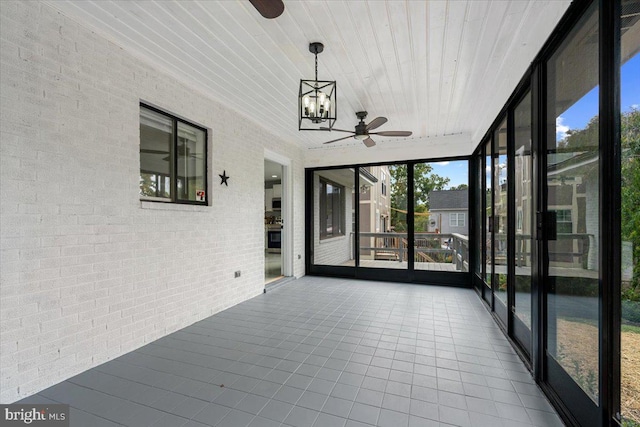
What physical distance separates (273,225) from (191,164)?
533cm

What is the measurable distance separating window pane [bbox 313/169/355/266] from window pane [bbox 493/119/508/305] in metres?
3.25

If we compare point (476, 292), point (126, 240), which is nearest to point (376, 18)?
point (126, 240)

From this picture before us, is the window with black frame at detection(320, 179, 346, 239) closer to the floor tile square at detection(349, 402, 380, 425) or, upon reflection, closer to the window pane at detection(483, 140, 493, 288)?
the window pane at detection(483, 140, 493, 288)

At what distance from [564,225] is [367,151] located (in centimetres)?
458

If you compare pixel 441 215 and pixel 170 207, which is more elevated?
pixel 170 207

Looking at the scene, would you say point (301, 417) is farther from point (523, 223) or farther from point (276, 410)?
point (523, 223)

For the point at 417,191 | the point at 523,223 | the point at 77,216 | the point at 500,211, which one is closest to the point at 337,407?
the point at 523,223

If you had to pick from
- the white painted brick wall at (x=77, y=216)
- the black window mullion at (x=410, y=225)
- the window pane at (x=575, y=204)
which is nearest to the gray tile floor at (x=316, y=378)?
the white painted brick wall at (x=77, y=216)

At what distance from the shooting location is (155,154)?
3.27 metres

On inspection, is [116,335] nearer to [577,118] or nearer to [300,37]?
[300,37]

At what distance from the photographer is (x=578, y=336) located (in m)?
1.73

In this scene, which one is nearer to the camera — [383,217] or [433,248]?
[433,248]

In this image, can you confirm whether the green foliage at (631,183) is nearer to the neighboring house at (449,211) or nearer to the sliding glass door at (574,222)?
the sliding glass door at (574,222)

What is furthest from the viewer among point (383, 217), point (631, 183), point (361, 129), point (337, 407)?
point (383, 217)
